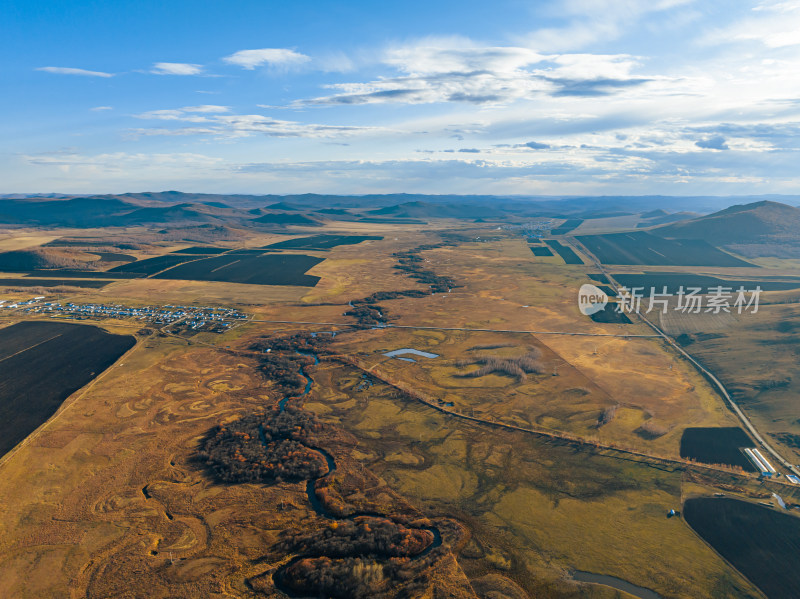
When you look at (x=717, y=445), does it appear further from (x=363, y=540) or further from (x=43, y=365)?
(x=43, y=365)

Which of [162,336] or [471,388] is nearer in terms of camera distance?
[471,388]

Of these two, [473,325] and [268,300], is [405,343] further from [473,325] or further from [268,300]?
[268,300]

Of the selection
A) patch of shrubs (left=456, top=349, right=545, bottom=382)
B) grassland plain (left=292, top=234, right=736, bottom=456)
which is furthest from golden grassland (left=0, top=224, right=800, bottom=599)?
patch of shrubs (left=456, top=349, right=545, bottom=382)

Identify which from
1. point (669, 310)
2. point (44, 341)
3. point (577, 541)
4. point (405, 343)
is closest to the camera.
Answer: point (577, 541)

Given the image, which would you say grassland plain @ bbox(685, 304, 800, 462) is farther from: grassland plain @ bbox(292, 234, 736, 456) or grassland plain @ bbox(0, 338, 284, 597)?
grassland plain @ bbox(0, 338, 284, 597)

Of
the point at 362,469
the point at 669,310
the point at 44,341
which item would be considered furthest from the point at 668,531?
the point at 44,341
